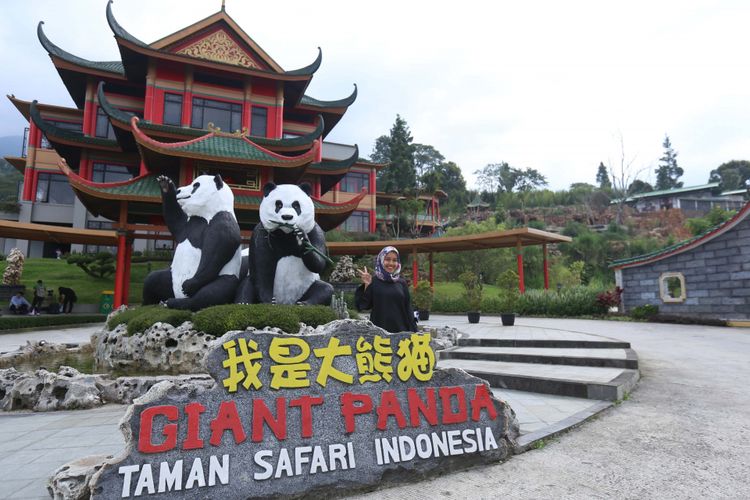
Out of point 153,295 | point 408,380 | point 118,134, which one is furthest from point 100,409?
point 118,134

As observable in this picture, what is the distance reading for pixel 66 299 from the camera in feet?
48.1

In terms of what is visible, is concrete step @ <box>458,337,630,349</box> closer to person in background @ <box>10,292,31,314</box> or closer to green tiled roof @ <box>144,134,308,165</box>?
green tiled roof @ <box>144,134,308,165</box>

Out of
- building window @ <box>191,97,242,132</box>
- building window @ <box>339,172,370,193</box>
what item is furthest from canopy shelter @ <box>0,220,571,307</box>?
building window @ <box>339,172,370,193</box>

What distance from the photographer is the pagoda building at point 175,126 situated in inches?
487

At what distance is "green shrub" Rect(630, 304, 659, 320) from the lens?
42.9 feet

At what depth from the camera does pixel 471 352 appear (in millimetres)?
6457

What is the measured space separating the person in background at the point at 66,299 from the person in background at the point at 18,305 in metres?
1.04

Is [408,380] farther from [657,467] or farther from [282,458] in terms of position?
[657,467]

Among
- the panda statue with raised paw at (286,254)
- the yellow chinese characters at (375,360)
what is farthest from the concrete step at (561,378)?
the panda statue with raised paw at (286,254)

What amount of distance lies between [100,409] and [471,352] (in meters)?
4.76

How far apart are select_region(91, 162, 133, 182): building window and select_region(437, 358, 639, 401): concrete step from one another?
20.1 m

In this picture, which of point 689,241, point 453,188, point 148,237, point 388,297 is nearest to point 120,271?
point 148,237

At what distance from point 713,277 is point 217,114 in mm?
19717

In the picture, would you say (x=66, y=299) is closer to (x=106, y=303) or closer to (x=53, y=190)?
(x=106, y=303)
